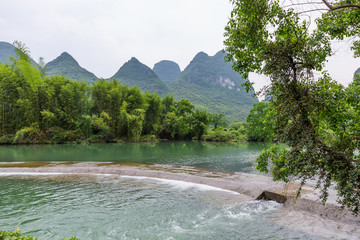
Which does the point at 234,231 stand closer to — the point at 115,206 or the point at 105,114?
the point at 115,206

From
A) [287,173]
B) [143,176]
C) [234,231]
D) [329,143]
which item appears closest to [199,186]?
[143,176]

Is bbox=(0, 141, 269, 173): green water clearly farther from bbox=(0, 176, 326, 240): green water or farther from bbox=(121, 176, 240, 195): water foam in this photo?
bbox=(0, 176, 326, 240): green water

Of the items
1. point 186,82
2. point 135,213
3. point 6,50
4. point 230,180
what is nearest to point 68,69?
point 186,82

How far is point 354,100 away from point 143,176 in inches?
453

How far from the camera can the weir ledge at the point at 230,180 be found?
283 inches

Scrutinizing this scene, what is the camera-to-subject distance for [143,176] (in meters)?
13.1

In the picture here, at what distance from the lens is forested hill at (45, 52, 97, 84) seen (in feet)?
285

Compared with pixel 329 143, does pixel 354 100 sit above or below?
above

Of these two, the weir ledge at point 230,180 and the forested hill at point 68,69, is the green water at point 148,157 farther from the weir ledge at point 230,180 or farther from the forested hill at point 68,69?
the forested hill at point 68,69

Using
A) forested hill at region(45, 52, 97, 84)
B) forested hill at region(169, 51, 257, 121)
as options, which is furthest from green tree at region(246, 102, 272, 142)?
forested hill at region(45, 52, 97, 84)

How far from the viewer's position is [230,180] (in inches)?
440

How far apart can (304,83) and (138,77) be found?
119432 mm

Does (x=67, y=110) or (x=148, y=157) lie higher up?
(x=67, y=110)

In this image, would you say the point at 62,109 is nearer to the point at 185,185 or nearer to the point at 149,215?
the point at 185,185
